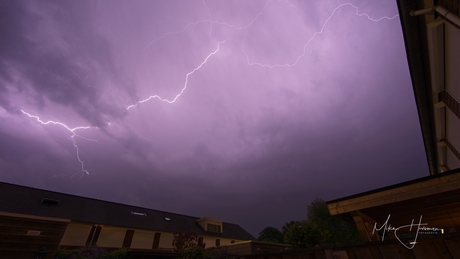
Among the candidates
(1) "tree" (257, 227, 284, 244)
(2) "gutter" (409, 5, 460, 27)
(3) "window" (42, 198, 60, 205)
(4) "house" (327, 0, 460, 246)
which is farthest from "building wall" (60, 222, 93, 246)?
(1) "tree" (257, 227, 284, 244)

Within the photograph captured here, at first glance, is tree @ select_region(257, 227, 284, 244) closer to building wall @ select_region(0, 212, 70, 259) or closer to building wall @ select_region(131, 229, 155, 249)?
building wall @ select_region(131, 229, 155, 249)

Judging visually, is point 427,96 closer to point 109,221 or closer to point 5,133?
point 109,221

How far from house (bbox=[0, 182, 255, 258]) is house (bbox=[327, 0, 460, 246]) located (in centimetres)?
1465

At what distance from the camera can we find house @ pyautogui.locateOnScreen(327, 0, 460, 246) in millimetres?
3914

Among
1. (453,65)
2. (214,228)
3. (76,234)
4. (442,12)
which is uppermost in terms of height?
A: (214,228)

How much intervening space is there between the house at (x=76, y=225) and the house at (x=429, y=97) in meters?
14.7

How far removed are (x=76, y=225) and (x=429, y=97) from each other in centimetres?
2752

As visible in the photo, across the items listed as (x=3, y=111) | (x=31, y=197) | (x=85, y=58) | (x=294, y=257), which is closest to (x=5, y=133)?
(x=3, y=111)

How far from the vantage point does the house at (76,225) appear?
10203 mm

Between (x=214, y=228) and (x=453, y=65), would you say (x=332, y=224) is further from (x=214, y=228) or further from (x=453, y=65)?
(x=453, y=65)

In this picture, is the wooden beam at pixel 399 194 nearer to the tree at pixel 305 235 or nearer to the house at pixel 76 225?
the tree at pixel 305 235

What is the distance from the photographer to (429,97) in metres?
6.20

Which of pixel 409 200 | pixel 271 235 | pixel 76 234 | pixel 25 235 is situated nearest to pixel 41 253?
pixel 25 235

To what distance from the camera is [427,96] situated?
20.4ft
